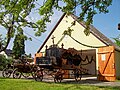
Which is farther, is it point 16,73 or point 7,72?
point 7,72

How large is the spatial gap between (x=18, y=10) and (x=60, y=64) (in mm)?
7000

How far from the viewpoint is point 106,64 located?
19703mm

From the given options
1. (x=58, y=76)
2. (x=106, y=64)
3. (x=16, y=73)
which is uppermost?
(x=106, y=64)

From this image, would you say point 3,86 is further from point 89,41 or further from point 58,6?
point 89,41

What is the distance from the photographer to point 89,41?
21.5m

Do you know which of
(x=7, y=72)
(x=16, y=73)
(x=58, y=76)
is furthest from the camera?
(x=7, y=72)

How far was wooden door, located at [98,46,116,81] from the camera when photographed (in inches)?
759

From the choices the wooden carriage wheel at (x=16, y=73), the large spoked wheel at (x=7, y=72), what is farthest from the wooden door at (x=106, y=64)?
the large spoked wheel at (x=7, y=72)

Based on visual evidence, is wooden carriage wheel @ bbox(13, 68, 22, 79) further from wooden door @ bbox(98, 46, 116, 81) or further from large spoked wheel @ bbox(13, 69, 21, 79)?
wooden door @ bbox(98, 46, 116, 81)

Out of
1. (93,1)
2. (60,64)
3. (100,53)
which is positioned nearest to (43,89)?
(93,1)

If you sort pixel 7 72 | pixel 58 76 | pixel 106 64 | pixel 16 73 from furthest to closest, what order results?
pixel 106 64, pixel 7 72, pixel 16 73, pixel 58 76

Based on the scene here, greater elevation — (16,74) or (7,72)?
(7,72)

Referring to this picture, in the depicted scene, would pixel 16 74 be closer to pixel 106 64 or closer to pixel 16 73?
pixel 16 73

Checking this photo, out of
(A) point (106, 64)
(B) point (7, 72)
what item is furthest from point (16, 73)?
(A) point (106, 64)
